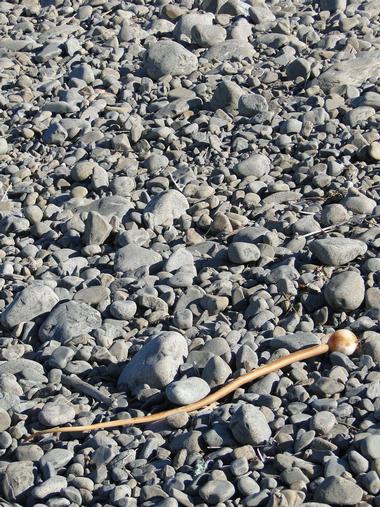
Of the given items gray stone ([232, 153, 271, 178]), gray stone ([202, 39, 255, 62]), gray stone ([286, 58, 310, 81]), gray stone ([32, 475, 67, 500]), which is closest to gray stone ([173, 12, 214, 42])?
gray stone ([202, 39, 255, 62])

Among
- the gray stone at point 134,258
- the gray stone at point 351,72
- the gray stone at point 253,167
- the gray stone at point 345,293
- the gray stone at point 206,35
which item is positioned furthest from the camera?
the gray stone at point 206,35

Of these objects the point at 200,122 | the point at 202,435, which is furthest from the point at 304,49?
the point at 202,435

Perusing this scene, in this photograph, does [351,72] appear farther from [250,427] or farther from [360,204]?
[250,427]

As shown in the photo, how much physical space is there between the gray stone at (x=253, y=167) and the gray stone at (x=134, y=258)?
73cm

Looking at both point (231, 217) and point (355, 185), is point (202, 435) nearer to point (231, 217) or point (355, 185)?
point (231, 217)

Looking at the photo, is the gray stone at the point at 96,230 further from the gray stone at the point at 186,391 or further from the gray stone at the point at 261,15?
the gray stone at the point at 261,15

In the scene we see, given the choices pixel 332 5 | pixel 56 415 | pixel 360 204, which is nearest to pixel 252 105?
pixel 360 204

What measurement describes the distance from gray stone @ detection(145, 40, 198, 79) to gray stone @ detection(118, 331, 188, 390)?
2542 millimetres

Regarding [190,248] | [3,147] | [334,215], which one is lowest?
[3,147]

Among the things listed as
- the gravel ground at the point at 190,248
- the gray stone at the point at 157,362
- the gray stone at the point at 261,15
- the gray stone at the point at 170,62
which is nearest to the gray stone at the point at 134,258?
the gravel ground at the point at 190,248

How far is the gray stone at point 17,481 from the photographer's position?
10.4 feet

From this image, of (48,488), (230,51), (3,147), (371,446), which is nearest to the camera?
(371,446)

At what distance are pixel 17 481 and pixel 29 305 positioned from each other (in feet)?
3.11

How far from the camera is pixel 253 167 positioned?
4.76 m
